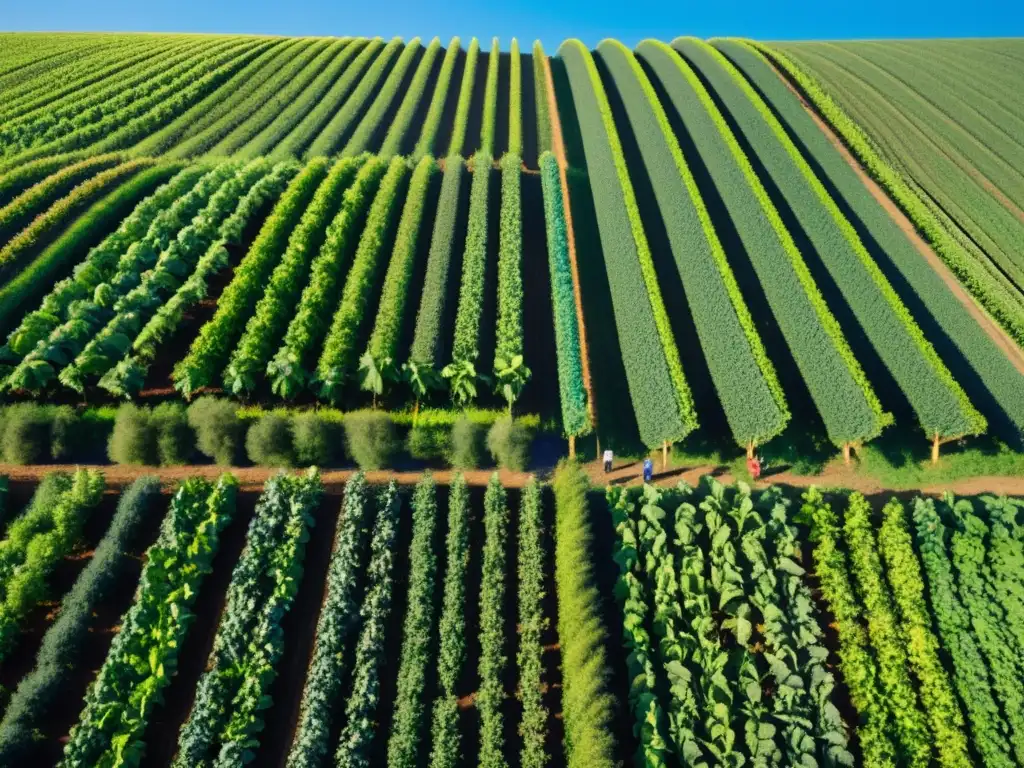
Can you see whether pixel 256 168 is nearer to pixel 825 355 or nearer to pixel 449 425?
pixel 449 425

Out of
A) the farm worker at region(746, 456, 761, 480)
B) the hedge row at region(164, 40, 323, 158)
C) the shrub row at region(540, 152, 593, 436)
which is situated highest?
the hedge row at region(164, 40, 323, 158)

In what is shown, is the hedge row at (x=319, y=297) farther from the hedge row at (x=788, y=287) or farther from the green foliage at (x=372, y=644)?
the hedge row at (x=788, y=287)

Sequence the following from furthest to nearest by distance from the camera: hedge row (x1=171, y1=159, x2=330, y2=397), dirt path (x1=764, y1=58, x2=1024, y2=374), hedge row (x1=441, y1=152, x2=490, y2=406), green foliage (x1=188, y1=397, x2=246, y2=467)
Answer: dirt path (x1=764, y1=58, x2=1024, y2=374) < hedge row (x1=171, y1=159, x2=330, y2=397) < hedge row (x1=441, y1=152, x2=490, y2=406) < green foliage (x1=188, y1=397, x2=246, y2=467)

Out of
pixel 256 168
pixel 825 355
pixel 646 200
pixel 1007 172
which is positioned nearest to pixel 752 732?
pixel 825 355

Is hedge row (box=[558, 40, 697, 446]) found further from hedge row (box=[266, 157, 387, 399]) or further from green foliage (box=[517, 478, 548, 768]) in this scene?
hedge row (box=[266, 157, 387, 399])

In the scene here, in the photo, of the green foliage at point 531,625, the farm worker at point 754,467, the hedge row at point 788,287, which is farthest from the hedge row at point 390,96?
the farm worker at point 754,467

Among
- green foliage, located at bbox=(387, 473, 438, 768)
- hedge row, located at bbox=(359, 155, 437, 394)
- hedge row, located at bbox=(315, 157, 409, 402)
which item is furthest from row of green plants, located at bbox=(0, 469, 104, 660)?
green foliage, located at bbox=(387, 473, 438, 768)
